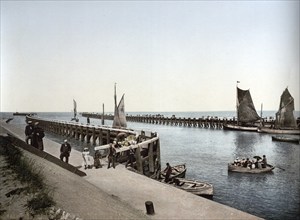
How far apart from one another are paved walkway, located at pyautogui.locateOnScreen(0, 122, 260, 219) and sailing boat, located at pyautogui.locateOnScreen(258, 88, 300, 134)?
5569 cm

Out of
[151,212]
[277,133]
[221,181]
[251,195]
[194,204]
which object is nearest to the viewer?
[151,212]

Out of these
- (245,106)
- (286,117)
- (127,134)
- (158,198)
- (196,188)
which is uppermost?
(245,106)

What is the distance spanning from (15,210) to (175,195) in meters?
6.67

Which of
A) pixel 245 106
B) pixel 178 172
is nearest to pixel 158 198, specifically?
pixel 178 172

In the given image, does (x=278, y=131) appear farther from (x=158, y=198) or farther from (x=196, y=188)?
(x=158, y=198)

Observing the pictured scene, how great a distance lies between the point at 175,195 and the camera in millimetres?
12297

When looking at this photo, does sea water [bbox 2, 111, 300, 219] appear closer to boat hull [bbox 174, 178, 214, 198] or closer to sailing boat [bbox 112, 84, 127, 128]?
boat hull [bbox 174, 178, 214, 198]

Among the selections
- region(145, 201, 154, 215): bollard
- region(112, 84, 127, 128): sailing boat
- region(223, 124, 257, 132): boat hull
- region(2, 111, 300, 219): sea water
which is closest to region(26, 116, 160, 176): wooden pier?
region(112, 84, 127, 128): sailing boat

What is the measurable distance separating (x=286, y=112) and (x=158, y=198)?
5980 cm

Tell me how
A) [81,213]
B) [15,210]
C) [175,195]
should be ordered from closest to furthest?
[15,210]
[81,213]
[175,195]

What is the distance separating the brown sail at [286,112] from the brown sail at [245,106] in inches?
331

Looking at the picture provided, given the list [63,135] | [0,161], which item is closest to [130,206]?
[0,161]

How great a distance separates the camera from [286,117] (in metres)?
63.3

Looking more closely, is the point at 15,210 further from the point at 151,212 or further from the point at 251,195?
the point at 251,195
